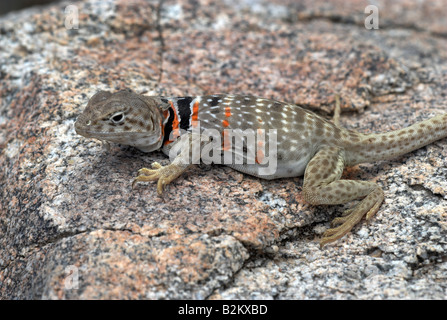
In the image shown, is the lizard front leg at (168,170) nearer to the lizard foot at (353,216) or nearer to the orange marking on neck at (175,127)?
the orange marking on neck at (175,127)

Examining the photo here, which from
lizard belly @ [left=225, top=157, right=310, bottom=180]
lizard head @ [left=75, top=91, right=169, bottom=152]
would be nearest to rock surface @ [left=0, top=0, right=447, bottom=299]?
lizard belly @ [left=225, top=157, right=310, bottom=180]

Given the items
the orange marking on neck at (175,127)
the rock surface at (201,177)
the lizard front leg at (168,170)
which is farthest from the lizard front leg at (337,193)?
the orange marking on neck at (175,127)

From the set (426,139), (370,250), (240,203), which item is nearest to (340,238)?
(370,250)

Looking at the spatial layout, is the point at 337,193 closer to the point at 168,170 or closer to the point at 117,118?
the point at 168,170

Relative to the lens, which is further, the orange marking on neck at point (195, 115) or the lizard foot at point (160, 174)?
the orange marking on neck at point (195, 115)

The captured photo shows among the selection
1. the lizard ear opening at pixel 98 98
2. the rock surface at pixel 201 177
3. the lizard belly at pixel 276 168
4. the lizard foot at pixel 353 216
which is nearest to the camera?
the rock surface at pixel 201 177

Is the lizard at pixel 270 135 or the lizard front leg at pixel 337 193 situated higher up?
the lizard at pixel 270 135
